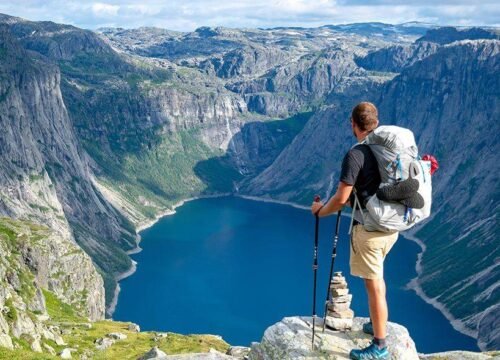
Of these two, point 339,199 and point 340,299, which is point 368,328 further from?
point 339,199

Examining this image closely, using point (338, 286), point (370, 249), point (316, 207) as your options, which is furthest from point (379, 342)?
point (316, 207)

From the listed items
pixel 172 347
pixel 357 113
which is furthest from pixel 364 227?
pixel 172 347

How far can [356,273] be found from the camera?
1067 inches

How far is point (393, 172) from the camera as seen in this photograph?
84.7 feet

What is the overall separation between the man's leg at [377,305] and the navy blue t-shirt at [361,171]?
10.6 ft

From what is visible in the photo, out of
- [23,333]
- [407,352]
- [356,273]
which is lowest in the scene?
[23,333]

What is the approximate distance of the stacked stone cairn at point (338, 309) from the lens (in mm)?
30172

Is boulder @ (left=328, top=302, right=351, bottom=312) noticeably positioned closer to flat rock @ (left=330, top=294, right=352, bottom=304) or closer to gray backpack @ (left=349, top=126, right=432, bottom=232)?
flat rock @ (left=330, top=294, right=352, bottom=304)

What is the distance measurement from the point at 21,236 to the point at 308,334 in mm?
175304

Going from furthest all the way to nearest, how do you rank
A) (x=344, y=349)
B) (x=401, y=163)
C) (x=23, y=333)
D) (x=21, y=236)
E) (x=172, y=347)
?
1. (x=21, y=236)
2. (x=172, y=347)
3. (x=23, y=333)
4. (x=344, y=349)
5. (x=401, y=163)

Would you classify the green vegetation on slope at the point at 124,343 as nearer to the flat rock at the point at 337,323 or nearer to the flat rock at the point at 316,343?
the flat rock at the point at 316,343

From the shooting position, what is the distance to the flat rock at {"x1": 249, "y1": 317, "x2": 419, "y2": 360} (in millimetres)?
28266

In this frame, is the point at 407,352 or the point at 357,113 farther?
the point at 407,352

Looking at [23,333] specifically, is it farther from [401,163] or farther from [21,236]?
[21,236]
